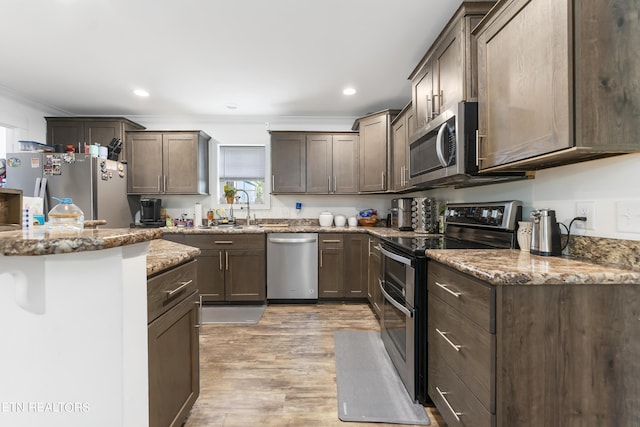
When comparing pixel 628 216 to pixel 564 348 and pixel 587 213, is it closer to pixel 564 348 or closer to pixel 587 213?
pixel 587 213

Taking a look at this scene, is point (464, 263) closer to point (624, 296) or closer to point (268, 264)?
point (624, 296)

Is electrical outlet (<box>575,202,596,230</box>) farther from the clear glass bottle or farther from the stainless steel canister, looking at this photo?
the clear glass bottle

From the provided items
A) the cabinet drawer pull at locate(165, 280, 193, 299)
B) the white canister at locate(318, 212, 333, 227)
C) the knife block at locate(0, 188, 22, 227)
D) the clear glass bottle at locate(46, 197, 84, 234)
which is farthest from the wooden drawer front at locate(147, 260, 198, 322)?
the white canister at locate(318, 212, 333, 227)

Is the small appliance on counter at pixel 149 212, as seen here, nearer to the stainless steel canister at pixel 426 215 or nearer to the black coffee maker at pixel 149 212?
the black coffee maker at pixel 149 212

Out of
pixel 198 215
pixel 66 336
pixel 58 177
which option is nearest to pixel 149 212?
pixel 198 215

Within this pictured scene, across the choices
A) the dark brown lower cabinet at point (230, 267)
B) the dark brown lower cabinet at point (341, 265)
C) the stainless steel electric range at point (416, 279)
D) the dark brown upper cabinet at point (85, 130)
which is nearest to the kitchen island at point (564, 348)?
the stainless steel electric range at point (416, 279)

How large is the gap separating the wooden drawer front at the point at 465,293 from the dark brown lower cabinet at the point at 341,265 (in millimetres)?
1968

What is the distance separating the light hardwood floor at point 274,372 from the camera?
5.36 feet

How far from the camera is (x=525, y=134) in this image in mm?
1275

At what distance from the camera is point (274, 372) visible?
2068 millimetres

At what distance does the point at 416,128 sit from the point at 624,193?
4.92 feet

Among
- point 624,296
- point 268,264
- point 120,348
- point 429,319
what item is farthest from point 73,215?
point 268,264

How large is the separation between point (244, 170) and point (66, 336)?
11.8ft

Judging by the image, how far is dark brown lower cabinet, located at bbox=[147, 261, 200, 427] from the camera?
45.2 inches
